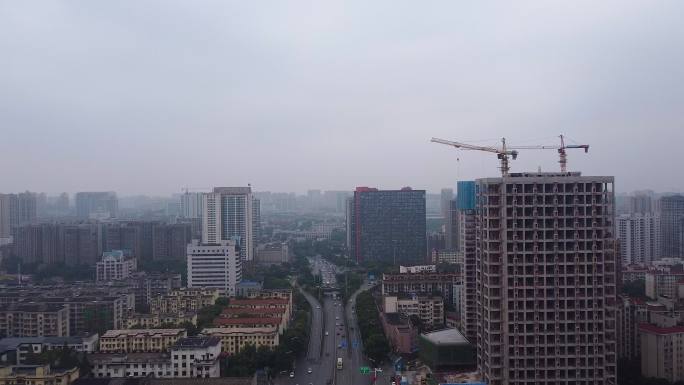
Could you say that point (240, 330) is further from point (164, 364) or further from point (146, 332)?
point (164, 364)

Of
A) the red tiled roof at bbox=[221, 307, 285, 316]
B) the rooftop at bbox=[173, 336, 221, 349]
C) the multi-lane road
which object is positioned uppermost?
the rooftop at bbox=[173, 336, 221, 349]

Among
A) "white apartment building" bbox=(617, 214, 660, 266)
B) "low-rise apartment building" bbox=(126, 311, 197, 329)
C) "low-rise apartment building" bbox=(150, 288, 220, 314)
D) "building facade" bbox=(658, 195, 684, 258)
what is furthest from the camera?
"building facade" bbox=(658, 195, 684, 258)

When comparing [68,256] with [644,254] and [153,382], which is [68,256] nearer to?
[153,382]

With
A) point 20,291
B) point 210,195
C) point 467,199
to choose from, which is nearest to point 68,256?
point 210,195

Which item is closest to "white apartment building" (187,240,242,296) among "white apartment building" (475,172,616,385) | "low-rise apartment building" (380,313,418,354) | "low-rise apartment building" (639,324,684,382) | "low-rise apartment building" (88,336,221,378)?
"low-rise apartment building" (380,313,418,354)

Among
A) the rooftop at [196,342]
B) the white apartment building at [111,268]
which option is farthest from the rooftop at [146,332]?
the white apartment building at [111,268]

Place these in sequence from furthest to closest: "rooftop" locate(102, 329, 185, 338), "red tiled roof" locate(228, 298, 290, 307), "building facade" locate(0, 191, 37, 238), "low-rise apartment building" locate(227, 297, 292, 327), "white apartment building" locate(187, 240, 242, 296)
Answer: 1. "building facade" locate(0, 191, 37, 238)
2. "white apartment building" locate(187, 240, 242, 296)
3. "red tiled roof" locate(228, 298, 290, 307)
4. "low-rise apartment building" locate(227, 297, 292, 327)
5. "rooftop" locate(102, 329, 185, 338)

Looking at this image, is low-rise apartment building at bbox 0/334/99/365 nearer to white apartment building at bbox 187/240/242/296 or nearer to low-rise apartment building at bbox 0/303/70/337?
low-rise apartment building at bbox 0/303/70/337

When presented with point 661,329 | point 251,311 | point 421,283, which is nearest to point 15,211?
point 251,311
